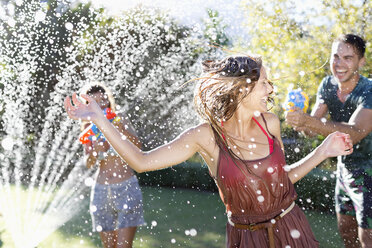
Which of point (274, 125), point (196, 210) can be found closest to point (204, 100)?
point (274, 125)

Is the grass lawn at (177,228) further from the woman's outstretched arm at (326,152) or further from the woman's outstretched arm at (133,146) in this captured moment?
the woman's outstretched arm at (133,146)

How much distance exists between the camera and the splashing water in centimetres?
1362

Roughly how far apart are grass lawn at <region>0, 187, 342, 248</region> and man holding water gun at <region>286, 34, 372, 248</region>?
7.20 feet

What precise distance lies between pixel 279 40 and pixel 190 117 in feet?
16.3

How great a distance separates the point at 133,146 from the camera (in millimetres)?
2365

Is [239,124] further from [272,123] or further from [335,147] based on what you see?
[335,147]

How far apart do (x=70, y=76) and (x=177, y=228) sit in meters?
10.6

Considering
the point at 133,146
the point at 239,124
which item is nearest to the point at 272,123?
the point at 239,124

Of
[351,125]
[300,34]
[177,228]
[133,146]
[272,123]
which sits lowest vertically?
[351,125]

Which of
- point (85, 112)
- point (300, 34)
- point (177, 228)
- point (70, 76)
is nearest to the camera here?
point (85, 112)

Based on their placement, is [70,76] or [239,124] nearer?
[239,124]

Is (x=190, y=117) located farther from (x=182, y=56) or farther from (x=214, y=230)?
(x=214, y=230)

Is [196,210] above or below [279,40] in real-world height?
below

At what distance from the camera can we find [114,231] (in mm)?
4008
